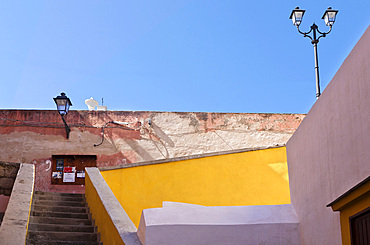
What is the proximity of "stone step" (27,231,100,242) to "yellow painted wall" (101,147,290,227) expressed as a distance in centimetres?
274

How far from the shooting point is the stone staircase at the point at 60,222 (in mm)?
6637

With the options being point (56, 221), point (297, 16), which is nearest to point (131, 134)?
point (297, 16)

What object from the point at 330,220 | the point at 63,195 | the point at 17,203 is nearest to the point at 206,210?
the point at 330,220

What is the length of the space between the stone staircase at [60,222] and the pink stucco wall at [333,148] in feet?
9.39

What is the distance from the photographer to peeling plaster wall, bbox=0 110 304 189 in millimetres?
14352

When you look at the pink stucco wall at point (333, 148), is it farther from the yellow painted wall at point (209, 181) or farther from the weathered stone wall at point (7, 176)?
the weathered stone wall at point (7, 176)

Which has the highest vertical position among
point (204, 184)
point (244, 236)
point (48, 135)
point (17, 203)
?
point (48, 135)

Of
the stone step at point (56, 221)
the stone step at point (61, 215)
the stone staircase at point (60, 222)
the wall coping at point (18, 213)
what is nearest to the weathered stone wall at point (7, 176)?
the wall coping at point (18, 213)

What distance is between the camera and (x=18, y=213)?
6398 mm

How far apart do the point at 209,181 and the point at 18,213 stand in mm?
4854

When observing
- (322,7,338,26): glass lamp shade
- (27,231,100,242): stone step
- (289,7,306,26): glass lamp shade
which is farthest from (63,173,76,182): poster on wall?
(322,7,338,26): glass lamp shade

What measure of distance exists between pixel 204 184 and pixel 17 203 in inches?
176

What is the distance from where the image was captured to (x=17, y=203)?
6828mm

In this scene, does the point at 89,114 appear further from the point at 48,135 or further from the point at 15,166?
the point at 15,166
